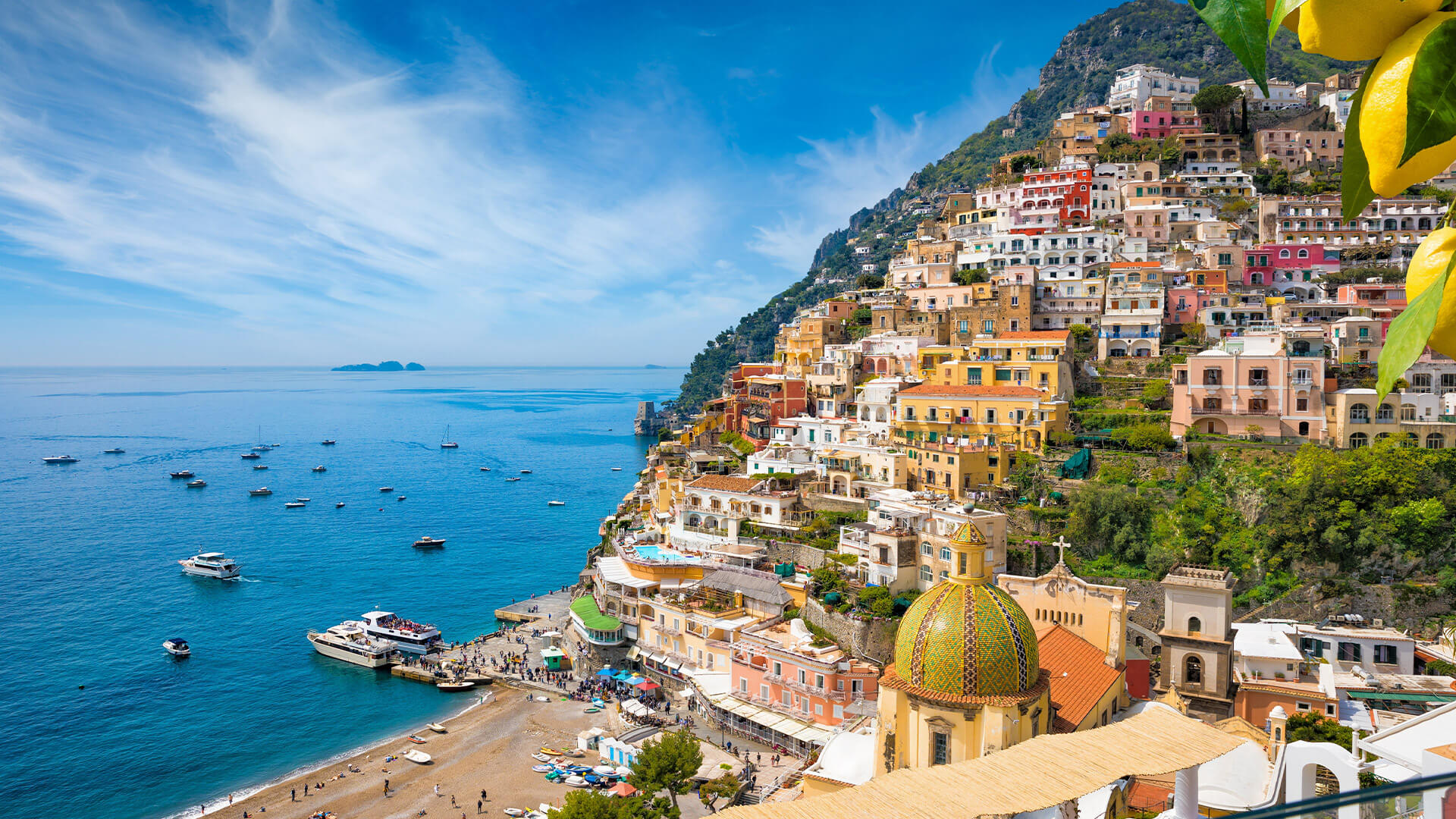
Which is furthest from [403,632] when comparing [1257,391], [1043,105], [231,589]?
[1043,105]

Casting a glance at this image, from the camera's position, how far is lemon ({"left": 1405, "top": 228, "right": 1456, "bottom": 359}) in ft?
4.80

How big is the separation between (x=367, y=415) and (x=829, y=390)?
147093 mm

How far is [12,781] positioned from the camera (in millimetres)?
29266

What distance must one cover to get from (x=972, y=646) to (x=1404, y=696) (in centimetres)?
1151

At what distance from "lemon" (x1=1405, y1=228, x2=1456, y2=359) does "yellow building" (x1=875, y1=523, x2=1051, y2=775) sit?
17.8 meters

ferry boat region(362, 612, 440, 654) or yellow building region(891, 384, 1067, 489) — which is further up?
yellow building region(891, 384, 1067, 489)

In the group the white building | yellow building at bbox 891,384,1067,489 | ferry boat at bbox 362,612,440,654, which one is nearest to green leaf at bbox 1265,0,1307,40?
yellow building at bbox 891,384,1067,489

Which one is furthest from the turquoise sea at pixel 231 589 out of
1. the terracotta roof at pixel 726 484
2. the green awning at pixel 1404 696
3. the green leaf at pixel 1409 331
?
the green leaf at pixel 1409 331

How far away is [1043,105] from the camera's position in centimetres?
10650

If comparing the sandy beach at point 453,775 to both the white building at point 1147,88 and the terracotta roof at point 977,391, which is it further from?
the white building at point 1147,88

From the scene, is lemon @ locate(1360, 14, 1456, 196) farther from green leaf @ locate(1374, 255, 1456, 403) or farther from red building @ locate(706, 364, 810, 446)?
red building @ locate(706, 364, 810, 446)

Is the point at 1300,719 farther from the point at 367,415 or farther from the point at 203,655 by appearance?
the point at 367,415

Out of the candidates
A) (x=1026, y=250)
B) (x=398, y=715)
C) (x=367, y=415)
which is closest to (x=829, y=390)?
(x=1026, y=250)

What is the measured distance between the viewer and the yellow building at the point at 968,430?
36.2 meters
